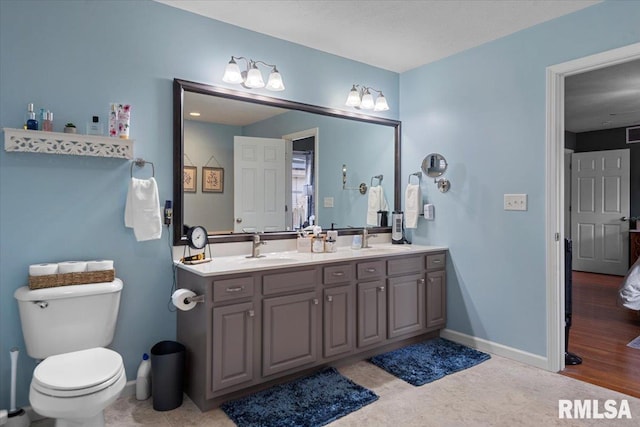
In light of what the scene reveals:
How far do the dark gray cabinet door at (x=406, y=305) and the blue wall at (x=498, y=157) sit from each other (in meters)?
0.38

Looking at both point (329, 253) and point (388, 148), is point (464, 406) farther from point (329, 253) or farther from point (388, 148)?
point (388, 148)

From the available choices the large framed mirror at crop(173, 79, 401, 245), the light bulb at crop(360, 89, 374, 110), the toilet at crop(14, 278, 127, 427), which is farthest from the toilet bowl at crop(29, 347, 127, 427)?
the light bulb at crop(360, 89, 374, 110)

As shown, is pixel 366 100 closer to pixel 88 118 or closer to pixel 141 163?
pixel 141 163

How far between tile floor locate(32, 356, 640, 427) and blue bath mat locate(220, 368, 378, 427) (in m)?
0.06

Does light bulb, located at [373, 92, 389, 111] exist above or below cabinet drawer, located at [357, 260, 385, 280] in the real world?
above

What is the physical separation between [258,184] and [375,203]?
4.01 ft

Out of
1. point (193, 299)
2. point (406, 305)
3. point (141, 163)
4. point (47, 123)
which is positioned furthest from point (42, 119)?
point (406, 305)

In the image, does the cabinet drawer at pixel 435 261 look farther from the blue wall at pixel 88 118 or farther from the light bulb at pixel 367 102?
the blue wall at pixel 88 118

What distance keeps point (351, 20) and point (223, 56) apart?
92 cm

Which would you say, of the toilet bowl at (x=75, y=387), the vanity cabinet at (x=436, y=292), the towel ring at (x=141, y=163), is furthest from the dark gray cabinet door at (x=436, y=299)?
the toilet bowl at (x=75, y=387)

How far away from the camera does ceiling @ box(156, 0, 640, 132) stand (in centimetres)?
258

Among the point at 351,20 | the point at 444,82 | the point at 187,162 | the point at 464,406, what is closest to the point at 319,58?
the point at 351,20

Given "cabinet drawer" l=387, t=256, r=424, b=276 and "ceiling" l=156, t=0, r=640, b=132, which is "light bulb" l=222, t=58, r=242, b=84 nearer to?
"ceiling" l=156, t=0, r=640, b=132

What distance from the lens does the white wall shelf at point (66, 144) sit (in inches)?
80.8
